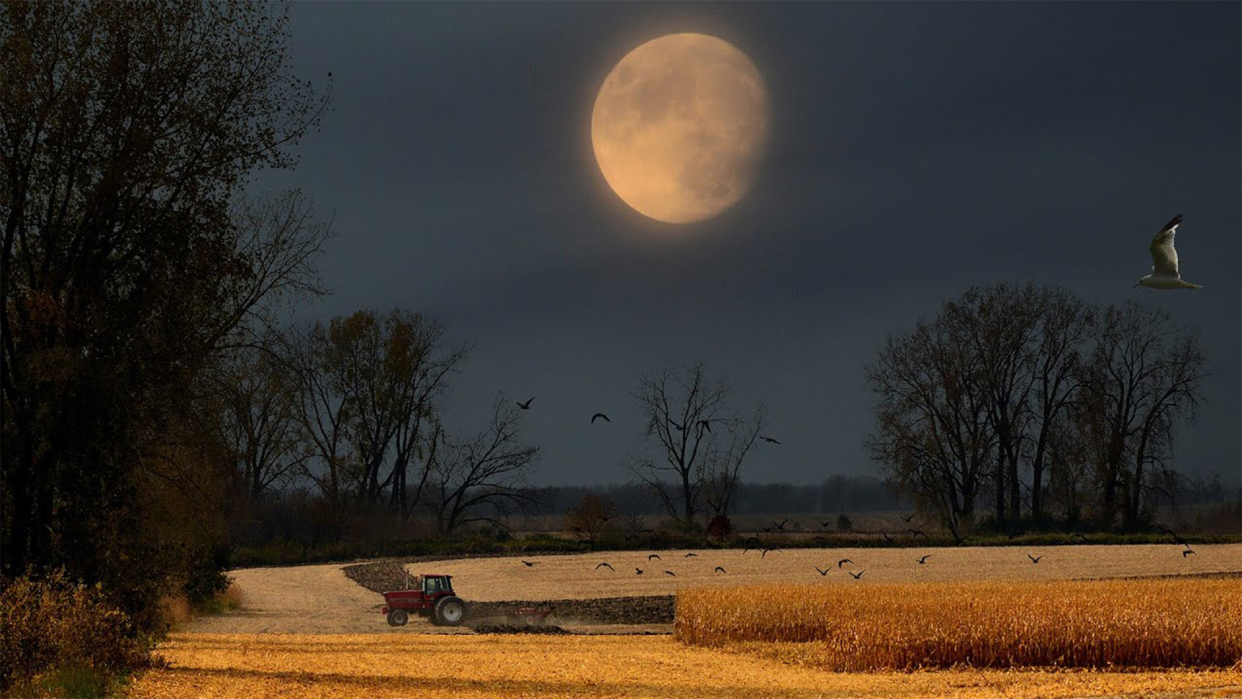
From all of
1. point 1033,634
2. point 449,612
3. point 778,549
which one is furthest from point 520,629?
point 778,549

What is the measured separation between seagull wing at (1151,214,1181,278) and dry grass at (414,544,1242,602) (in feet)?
59.8

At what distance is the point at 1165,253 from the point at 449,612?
18.3 m

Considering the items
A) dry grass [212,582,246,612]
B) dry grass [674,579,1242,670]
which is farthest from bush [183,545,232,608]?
dry grass [674,579,1242,670]

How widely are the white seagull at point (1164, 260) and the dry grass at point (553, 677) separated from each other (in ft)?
20.6

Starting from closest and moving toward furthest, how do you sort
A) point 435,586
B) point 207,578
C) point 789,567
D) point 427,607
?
point 427,607 → point 435,586 → point 207,578 → point 789,567

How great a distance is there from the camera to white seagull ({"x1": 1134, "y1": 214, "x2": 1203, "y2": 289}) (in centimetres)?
1925

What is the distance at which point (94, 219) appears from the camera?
20.4 m

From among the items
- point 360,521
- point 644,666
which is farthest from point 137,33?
point 360,521

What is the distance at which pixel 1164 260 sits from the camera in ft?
64.7

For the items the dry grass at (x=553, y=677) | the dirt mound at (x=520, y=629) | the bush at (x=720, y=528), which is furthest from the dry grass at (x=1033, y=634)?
the bush at (x=720, y=528)

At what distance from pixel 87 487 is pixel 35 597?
2981 millimetres

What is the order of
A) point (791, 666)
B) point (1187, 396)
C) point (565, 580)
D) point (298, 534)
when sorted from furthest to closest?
point (1187, 396) → point (298, 534) → point (565, 580) → point (791, 666)

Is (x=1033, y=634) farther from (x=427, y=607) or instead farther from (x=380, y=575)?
(x=380, y=575)

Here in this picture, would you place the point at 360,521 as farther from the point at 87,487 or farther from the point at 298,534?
the point at 87,487
